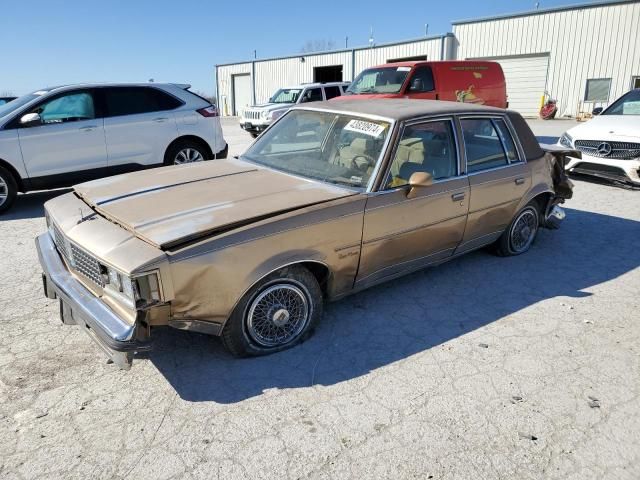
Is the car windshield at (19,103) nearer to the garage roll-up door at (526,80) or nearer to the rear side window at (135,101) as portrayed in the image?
the rear side window at (135,101)

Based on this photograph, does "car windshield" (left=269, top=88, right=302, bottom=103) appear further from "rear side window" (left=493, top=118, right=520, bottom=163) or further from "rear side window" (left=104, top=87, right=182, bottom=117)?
"rear side window" (left=493, top=118, right=520, bottom=163)

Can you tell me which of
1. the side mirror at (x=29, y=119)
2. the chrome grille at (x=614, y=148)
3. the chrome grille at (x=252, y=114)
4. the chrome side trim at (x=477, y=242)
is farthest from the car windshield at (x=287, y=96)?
the chrome side trim at (x=477, y=242)

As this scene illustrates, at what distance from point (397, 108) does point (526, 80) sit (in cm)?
2317

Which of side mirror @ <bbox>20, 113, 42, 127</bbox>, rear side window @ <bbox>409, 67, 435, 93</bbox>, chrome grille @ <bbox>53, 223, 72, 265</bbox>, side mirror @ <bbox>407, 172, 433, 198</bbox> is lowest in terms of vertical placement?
chrome grille @ <bbox>53, 223, 72, 265</bbox>

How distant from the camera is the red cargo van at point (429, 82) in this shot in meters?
12.2

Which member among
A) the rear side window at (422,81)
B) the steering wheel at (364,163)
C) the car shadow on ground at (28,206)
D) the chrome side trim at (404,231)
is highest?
the rear side window at (422,81)

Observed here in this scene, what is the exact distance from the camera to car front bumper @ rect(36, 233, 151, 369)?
272cm

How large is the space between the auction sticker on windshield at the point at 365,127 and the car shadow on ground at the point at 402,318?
1.37 metres

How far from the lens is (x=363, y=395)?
302 centimetres

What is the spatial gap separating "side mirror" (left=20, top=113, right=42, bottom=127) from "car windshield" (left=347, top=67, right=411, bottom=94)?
25.9 feet

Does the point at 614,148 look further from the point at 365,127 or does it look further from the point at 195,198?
the point at 195,198

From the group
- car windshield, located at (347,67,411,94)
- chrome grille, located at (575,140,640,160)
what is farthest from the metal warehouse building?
chrome grille, located at (575,140,640,160)

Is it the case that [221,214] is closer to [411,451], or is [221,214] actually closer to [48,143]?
[411,451]

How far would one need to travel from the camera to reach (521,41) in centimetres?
2409
